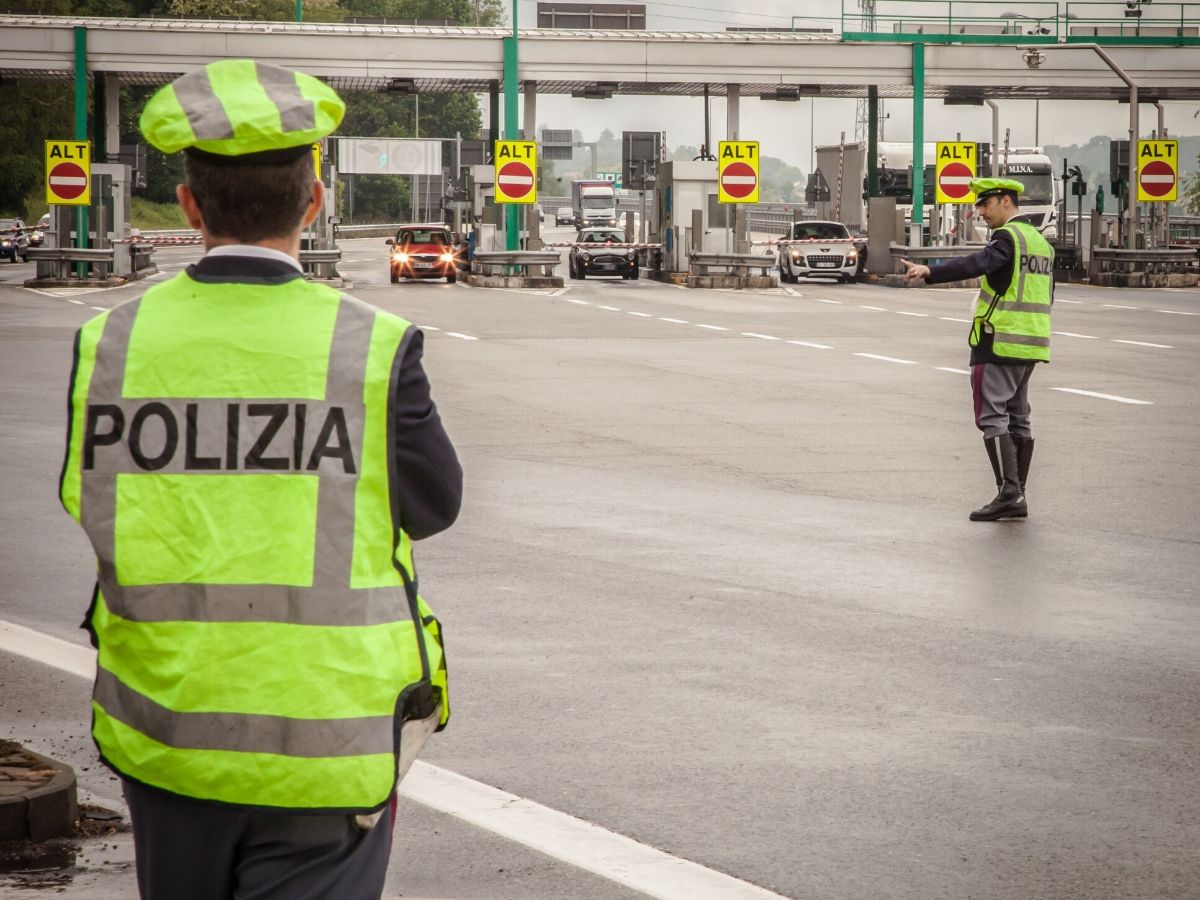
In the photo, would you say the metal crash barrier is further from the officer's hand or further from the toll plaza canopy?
the officer's hand

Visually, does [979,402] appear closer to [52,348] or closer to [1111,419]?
[1111,419]

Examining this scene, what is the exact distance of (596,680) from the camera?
7.32 meters

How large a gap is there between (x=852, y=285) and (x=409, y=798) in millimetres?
43930

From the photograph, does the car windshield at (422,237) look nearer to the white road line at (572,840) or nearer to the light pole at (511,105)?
the light pole at (511,105)

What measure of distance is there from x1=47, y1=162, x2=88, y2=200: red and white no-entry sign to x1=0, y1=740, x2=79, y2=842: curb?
40965 millimetres

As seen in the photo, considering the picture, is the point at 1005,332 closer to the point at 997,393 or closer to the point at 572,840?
the point at 997,393

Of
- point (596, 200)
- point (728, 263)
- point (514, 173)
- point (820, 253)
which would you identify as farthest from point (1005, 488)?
point (596, 200)

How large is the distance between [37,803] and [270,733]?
2.74 meters

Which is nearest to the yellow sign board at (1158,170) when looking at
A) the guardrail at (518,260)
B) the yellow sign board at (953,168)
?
the yellow sign board at (953,168)

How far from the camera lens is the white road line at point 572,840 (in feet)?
16.1

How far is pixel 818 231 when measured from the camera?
5069 centimetres

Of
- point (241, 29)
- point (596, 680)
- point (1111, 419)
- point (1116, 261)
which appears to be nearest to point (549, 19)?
point (241, 29)

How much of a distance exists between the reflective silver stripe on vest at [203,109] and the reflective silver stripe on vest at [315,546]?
306 mm

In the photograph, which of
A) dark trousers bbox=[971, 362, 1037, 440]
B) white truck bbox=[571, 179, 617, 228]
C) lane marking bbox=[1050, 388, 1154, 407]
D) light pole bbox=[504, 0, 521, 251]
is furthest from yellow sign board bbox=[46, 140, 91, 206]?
white truck bbox=[571, 179, 617, 228]
